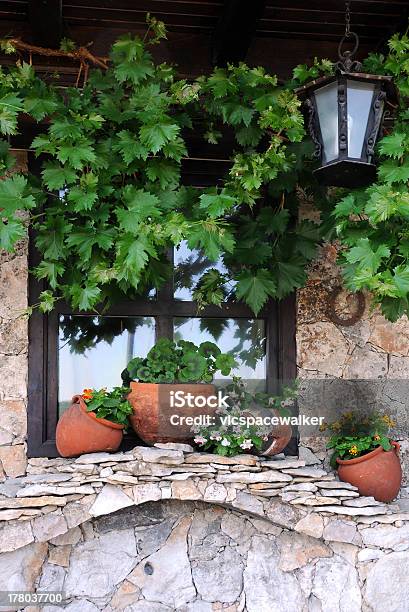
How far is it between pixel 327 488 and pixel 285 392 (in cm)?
60

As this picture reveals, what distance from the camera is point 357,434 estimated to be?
157 inches

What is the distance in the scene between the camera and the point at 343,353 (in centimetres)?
420

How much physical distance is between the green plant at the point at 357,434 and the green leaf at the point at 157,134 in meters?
1.76

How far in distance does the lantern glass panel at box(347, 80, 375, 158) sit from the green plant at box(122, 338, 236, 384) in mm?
1319

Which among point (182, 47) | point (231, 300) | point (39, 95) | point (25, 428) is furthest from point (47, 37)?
point (25, 428)

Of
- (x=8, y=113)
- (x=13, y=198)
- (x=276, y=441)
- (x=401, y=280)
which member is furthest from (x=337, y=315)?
(x=8, y=113)

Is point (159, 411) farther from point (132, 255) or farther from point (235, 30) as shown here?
point (235, 30)

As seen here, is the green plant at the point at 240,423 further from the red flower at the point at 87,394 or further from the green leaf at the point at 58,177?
the green leaf at the point at 58,177

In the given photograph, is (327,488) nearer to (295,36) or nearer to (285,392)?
(285,392)

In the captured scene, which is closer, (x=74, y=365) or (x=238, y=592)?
(x=238, y=592)

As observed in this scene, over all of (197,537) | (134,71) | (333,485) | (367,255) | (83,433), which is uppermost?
(134,71)

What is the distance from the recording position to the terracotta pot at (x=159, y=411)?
12.2ft

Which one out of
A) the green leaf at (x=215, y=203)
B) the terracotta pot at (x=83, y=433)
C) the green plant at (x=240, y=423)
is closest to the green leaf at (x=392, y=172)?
the green leaf at (x=215, y=203)

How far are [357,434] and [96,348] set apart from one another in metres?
1.47
